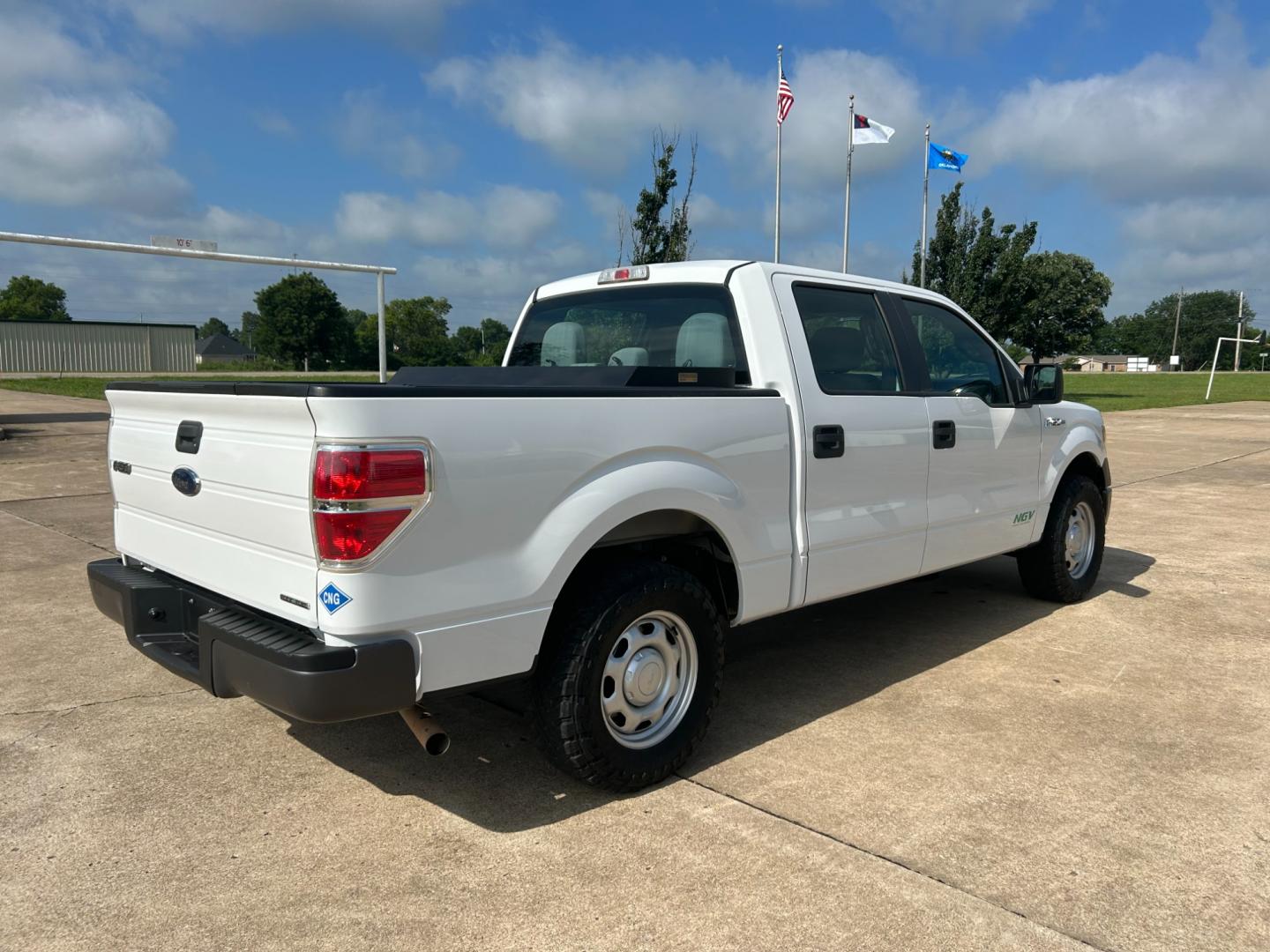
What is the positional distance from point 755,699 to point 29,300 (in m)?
119

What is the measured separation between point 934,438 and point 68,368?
216ft

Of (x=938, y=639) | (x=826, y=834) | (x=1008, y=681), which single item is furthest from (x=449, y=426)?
(x=938, y=639)

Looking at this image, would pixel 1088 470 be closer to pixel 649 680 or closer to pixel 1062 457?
pixel 1062 457

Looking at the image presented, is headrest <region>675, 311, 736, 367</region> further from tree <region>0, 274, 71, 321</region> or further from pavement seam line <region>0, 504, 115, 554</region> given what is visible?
tree <region>0, 274, 71, 321</region>

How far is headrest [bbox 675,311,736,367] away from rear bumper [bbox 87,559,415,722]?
193 cm

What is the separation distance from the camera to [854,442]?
3.99 m

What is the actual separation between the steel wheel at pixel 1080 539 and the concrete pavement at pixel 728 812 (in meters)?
0.72

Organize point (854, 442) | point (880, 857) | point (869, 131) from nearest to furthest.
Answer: point (880, 857), point (854, 442), point (869, 131)

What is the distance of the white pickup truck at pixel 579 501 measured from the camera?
8.51 feet

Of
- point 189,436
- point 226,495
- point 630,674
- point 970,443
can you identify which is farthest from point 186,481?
point 970,443

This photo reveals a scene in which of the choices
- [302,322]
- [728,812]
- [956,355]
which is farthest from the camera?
[302,322]

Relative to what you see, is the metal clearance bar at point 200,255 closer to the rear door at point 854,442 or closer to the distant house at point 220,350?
the rear door at point 854,442

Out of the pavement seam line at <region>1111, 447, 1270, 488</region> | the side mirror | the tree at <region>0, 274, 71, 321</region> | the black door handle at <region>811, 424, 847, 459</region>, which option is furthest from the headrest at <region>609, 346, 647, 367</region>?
the tree at <region>0, 274, 71, 321</region>

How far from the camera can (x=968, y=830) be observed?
3.08 meters
